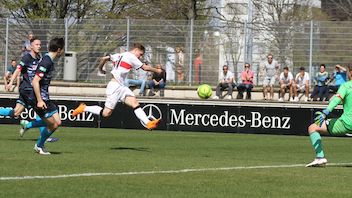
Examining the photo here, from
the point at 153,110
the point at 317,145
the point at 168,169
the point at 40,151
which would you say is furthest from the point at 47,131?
→ the point at 153,110

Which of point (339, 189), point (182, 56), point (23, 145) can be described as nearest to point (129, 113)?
point (182, 56)

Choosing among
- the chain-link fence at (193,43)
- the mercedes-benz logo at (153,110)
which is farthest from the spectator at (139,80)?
the mercedes-benz logo at (153,110)

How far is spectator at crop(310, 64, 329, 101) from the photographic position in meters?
31.6

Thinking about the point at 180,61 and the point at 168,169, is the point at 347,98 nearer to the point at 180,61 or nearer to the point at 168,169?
the point at 168,169

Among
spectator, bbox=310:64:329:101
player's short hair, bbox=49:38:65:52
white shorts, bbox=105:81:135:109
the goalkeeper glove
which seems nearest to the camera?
the goalkeeper glove

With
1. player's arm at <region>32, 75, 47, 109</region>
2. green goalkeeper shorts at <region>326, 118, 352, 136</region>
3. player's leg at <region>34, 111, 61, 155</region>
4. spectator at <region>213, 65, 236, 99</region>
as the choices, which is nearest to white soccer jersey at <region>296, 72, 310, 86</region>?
spectator at <region>213, 65, 236, 99</region>

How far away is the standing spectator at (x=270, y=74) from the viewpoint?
3253cm

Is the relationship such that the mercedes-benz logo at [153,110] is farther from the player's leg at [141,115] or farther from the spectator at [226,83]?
the player's leg at [141,115]

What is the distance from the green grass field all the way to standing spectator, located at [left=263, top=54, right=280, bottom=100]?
34.1 feet

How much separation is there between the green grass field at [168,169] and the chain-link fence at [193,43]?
34.4ft

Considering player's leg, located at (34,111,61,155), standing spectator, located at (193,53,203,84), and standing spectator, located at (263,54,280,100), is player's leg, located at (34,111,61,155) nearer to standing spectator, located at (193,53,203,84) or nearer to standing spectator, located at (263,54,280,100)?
standing spectator, located at (263,54,280,100)

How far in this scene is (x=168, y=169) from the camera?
13.9m

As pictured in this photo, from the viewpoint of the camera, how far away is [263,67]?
33.1 m

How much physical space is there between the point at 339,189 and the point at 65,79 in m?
23.8
